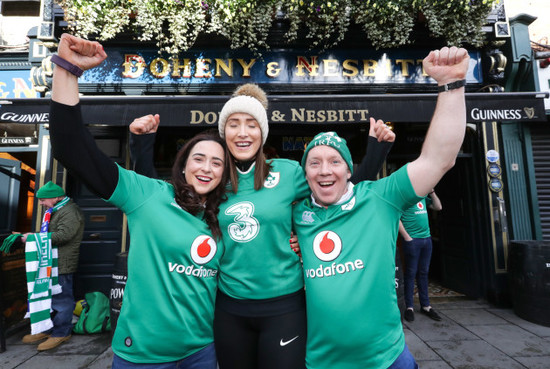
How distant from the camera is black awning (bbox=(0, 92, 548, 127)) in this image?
3.63 m

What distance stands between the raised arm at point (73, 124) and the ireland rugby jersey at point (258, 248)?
0.61 meters

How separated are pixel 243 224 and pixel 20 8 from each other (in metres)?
8.73

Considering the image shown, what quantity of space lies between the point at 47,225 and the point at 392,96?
4844mm

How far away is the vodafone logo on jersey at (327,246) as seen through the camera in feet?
4.55

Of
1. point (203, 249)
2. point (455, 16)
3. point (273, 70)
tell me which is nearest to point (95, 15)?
point (273, 70)

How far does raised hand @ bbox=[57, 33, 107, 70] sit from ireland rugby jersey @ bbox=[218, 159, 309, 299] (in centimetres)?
89

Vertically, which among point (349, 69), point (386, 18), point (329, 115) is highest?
point (386, 18)

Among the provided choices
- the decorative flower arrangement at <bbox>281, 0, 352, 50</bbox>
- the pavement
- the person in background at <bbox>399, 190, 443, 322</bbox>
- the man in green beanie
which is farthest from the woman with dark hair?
the decorative flower arrangement at <bbox>281, 0, 352, 50</bbox>

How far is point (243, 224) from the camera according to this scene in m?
1.50

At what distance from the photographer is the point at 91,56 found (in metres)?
1.28

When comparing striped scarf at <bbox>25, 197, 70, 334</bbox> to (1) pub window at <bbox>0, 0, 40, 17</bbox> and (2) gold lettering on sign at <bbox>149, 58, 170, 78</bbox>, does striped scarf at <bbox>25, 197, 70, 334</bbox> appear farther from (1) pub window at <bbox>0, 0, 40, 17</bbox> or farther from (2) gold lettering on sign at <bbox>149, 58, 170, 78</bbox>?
(1) pub window at <bbox>0, 0, 40, 17</bbox>

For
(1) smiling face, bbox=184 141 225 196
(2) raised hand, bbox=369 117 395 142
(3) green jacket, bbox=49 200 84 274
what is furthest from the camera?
(3) green jacket, bbox=49 200 84 274

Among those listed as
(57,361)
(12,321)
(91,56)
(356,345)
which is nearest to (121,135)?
(12,321)

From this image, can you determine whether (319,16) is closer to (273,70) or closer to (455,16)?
(273,70)
